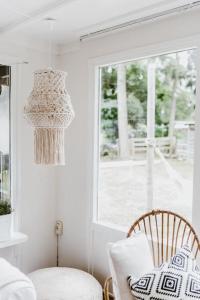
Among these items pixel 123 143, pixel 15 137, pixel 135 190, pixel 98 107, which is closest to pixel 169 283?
pixel 135 190

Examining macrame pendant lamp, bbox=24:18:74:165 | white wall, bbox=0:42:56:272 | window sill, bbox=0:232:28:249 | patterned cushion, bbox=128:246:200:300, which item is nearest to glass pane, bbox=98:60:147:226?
white wall, bbox=0:42:56:272

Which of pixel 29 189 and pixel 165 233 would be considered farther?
pixel 29 189

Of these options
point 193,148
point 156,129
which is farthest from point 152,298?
point 156,129

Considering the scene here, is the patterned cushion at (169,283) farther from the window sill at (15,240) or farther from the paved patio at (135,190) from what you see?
the window sill at (15,240)

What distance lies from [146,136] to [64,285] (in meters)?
1.36

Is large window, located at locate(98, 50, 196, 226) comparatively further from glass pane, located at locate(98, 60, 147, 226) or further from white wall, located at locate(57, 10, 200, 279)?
white wall, located at locate(57, 10, 200, 279)

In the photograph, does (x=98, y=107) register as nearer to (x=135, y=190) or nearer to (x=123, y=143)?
(x=123, y=143)

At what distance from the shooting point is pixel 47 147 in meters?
2.29

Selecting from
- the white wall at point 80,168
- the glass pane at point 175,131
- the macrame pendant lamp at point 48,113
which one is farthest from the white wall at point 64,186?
the macrame pendant lamp at point 48,113

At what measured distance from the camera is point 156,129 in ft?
9.32

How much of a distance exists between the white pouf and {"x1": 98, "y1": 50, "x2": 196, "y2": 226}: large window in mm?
573

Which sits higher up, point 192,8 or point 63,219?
point 192,8

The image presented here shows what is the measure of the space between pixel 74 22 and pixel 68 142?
3.77 ft

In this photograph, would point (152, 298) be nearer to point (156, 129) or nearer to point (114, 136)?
point (156, 129)
